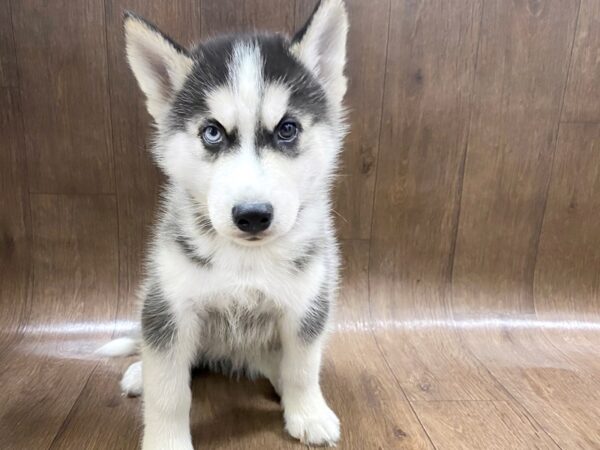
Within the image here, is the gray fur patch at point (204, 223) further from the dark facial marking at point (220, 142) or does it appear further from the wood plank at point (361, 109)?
the wood plank at point (361, 109)

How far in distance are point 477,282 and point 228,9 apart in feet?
5.15

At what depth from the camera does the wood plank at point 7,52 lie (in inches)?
76.3

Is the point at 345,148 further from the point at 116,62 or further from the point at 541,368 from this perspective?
the point at 541,368

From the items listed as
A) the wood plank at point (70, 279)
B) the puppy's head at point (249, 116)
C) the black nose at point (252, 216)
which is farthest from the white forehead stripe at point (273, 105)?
the wood plank at point (70, 279)

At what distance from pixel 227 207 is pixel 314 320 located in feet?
1.70

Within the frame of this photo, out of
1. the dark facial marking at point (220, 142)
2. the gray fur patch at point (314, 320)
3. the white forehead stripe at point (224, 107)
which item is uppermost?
the white forehead stripe at point (224, 107)

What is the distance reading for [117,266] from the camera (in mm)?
2172

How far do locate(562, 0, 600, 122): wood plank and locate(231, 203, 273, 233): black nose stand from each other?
163cm

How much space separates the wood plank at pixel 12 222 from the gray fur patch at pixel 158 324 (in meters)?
0.93

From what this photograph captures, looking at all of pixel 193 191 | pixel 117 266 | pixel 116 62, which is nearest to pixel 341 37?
pixel 193 191

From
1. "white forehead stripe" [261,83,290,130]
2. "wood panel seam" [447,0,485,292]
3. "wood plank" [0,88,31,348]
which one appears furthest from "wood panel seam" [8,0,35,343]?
"wood panel seam" [447,0,485,292]

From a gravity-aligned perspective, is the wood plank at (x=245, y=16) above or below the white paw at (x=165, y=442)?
above

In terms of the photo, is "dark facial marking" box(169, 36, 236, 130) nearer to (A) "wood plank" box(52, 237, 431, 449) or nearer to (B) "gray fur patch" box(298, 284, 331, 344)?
(B) "gray fur patch" box(298, 284, 331, 344)

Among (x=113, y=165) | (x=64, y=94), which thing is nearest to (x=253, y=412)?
(x=113, y=165)
